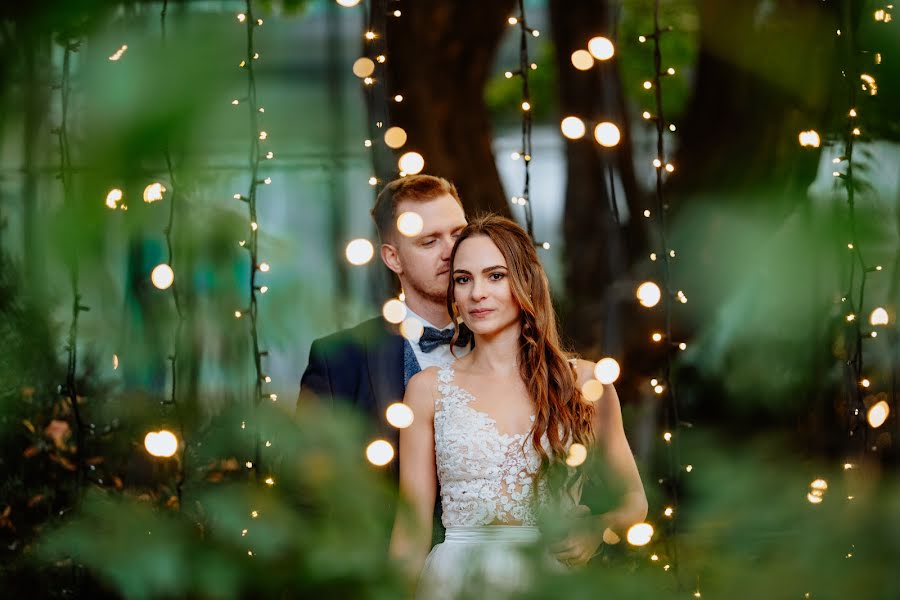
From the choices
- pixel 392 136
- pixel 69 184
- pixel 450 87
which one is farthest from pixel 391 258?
pixel 69 184

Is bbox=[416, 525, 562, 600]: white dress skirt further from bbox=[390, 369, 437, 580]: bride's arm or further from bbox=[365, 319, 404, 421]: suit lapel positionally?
bbox=[365, 319, 404, 421]: suit lapel

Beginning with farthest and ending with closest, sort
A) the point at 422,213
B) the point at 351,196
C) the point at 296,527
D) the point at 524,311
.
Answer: the point at 351,196 → the point at 422,213 → the point at 524,311 → the point at 296,527

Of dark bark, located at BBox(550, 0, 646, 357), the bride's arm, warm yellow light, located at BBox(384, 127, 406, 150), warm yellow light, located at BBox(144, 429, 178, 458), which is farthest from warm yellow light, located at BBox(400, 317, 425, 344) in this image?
dark bark, located at BBox(550, 0, 646, 357)

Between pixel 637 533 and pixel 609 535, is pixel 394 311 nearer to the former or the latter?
pixel 637 533

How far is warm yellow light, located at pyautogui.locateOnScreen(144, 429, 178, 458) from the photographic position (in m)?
1.67

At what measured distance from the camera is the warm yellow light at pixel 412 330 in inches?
92.5

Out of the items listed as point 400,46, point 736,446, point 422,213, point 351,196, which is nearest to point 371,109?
point 422,213

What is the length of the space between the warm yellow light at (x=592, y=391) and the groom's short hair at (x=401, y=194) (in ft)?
1.89

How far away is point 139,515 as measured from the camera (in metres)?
0.44

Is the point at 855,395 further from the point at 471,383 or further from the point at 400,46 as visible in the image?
the point at 400,46

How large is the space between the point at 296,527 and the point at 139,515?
70 mm

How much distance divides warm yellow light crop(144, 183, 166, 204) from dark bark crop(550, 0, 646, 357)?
10.4ft

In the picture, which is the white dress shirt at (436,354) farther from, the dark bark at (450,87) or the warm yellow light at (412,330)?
the dark bark at (450,87)

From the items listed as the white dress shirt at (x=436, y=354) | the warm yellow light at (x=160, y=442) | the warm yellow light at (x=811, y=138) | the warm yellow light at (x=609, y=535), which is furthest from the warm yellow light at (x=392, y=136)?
the warm yellow light at (x=609, y=535)
